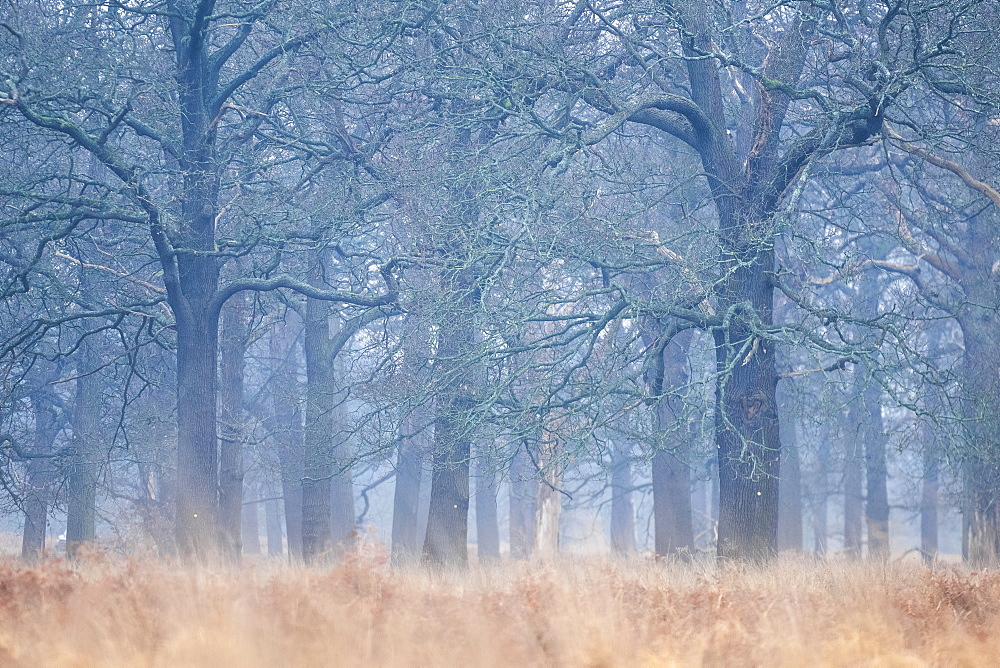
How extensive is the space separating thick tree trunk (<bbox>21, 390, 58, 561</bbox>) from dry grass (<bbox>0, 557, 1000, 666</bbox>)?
10306mm

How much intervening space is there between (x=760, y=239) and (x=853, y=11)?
6.28 metres

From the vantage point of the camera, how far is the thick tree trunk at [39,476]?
18.6 m

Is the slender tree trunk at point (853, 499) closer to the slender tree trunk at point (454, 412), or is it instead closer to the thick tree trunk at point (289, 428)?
the slender tree trunk at point (454, 412)

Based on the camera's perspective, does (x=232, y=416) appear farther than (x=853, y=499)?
No

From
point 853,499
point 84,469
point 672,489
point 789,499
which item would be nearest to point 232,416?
point 84,469

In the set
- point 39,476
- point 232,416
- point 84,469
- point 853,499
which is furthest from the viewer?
point 853,499

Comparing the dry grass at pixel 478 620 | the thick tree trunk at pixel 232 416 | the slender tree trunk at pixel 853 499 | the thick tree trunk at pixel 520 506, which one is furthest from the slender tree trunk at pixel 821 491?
the dry grass at pixel 478 620

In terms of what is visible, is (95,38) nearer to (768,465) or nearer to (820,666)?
(768,465)

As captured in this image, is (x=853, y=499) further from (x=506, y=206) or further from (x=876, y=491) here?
(x=506, y=206)

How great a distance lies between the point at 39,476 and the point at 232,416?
466 cm

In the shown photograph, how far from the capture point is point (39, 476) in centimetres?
1995

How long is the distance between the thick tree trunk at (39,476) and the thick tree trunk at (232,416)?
3.39 meters

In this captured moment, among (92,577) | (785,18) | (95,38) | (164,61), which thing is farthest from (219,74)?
(785,18)

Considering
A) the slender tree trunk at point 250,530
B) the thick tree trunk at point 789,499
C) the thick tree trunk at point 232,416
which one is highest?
the thick tree trunk at point 232,416
